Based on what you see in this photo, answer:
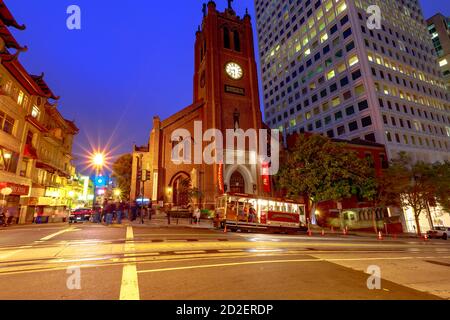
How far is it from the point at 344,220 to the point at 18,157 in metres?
41.9

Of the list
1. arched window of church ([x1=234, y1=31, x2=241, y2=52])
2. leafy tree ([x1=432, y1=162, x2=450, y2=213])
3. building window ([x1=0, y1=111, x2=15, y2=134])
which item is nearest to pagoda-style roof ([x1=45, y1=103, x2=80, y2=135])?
building window ([x1=0, y1=111, x2=15, y2=134])

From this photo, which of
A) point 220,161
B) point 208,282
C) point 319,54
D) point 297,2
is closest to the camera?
point 208,282

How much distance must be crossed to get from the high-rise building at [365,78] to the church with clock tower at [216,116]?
2023cm

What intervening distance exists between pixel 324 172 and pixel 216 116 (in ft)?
55.5

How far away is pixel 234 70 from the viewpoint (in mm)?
40750

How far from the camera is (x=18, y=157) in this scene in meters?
25.1

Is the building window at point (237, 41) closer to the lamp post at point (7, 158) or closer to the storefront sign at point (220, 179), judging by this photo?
the storefront sign at point (220, 179)

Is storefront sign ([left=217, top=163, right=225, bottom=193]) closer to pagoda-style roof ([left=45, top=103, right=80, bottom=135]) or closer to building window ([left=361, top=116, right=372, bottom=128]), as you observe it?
pagoda-style roof ([left=45, top=103, right=80, bottom=135])

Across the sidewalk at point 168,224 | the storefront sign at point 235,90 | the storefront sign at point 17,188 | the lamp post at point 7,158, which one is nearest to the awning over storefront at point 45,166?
the storefront sign at point 17,188

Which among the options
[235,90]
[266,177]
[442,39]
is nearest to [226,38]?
[235,90]
